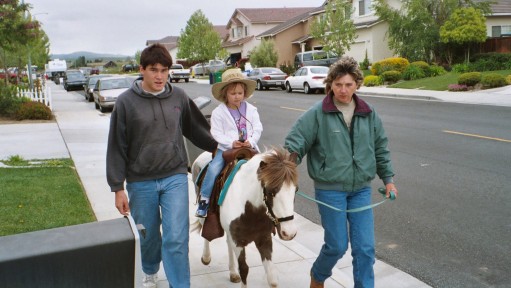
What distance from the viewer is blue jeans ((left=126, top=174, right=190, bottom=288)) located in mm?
4324

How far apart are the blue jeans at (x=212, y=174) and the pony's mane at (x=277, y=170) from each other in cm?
92

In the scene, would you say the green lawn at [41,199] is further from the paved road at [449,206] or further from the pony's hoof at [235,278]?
the paved road at [449,206]

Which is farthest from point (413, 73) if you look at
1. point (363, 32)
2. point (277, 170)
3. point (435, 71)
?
point (277, 170)

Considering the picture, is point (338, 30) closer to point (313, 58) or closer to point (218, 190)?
point (313, 58)

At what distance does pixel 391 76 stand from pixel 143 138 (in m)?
29.8

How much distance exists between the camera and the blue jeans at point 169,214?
432 centimetres

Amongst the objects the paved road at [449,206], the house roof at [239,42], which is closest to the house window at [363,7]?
the house roof at [239,42]

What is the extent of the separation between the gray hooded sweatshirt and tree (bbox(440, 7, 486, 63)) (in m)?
31.3

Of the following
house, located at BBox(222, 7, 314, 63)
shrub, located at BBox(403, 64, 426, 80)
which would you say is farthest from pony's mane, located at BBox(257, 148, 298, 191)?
house, located at BBox(222, 7, 314, 63)

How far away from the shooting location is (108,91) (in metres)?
24.8

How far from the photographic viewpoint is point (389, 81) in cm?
3278

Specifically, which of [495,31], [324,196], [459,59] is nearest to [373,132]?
[324,196]

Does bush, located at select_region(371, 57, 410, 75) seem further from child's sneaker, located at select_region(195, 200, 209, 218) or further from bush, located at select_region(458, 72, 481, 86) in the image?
child's sneaker, located at select_region(195, 200, 209, 218)

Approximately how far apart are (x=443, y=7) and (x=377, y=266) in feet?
111
